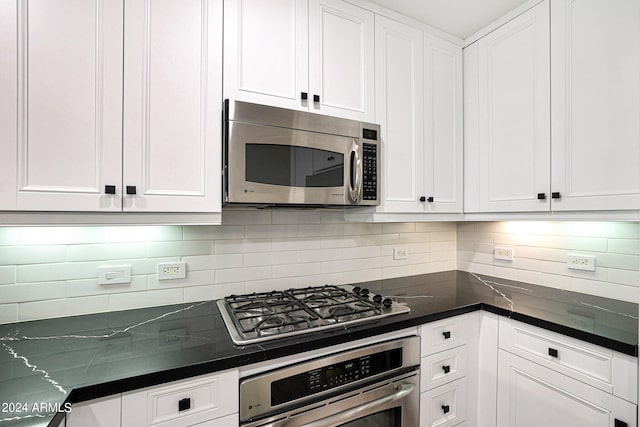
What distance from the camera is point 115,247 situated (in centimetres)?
141

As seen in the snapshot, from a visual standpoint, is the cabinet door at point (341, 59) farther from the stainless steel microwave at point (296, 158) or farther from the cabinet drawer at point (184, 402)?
the cabinet drawer at point (184, 402)

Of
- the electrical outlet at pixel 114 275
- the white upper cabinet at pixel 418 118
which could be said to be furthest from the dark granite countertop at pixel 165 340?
the white upper cabinet at pixel 418 118

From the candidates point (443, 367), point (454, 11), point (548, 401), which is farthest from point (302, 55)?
point (548, 401)

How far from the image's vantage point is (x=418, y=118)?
5.99 feet

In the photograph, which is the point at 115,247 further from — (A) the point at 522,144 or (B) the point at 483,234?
(B) the point at 483,234

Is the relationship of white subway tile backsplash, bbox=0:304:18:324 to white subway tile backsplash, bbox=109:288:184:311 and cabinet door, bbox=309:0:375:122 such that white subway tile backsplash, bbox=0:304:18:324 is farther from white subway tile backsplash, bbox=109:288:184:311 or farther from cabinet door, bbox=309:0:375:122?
cabinet door, bbox=309:0:375:122

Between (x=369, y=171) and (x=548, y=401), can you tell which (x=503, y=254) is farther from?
(x=369, y=171)

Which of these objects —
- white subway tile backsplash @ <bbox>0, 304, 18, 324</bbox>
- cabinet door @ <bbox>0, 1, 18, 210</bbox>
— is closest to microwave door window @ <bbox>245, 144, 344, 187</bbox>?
cabinet door @ <bbox>0, 1, 18, 210</bbox>

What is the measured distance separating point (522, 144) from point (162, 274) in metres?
1.98

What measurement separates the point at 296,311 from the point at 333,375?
315 millimetres

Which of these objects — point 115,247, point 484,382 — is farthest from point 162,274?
point 484,382

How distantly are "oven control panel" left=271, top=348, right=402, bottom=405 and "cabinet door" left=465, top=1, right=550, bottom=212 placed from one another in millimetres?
1099

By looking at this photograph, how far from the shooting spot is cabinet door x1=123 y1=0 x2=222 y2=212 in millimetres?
1159

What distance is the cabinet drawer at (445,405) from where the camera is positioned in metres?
1.46
